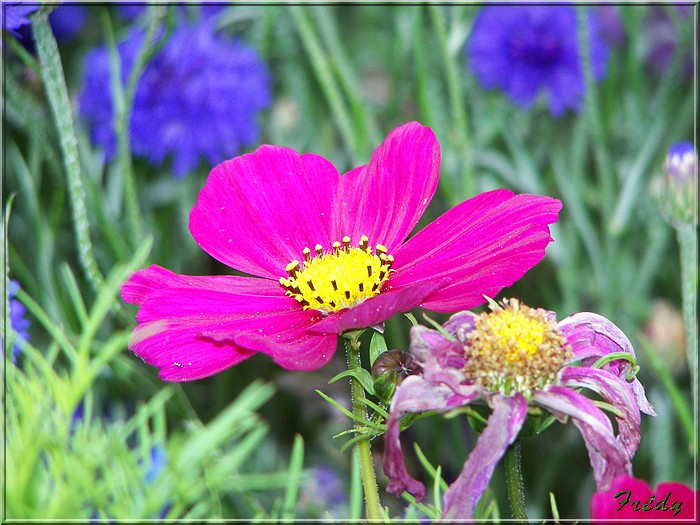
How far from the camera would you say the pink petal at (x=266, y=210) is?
0.31 metres

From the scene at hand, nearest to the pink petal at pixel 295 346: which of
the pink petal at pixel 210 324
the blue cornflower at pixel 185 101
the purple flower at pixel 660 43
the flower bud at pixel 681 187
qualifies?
the pink petal at pixel 210 324

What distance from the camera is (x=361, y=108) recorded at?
0.58 metres

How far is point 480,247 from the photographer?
0.28m

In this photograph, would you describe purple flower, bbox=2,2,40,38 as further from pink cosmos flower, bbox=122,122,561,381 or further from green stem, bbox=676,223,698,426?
green stem, bbox=676,223,698,426

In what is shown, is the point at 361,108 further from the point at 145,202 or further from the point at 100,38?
the point at 100,38

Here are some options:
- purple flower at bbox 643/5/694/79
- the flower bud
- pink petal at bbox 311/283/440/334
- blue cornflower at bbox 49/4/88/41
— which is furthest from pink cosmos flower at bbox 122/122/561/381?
purple flower at bbox 643/5/694/79

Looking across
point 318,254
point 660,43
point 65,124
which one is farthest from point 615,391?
point 660,43

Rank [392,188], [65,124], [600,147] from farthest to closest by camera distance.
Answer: [600,147]
[65,124]
[392,188]

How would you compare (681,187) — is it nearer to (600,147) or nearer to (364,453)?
(600,147)

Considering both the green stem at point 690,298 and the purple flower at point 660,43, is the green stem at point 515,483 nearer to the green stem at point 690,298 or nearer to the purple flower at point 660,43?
the green stem at point 690,298

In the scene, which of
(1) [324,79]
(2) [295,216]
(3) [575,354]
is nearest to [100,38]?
(1) [324,79]

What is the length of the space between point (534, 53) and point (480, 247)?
1.64 feet

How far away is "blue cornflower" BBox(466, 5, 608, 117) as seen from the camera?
28.4 inches

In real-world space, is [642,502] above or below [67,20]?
below
